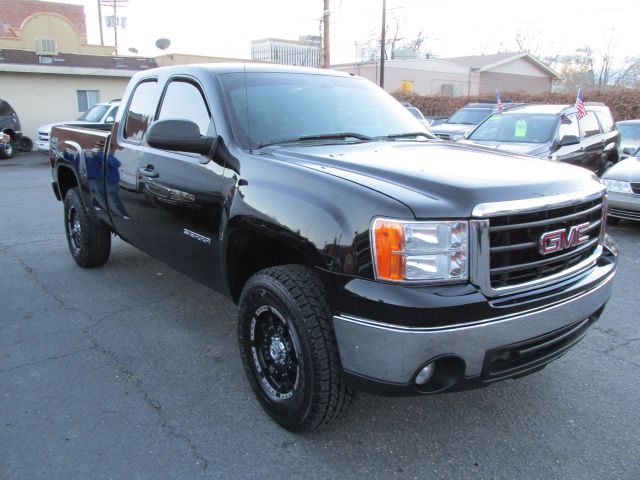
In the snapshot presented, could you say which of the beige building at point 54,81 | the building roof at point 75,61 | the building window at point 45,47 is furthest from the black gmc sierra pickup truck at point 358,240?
the building window at point 45,47

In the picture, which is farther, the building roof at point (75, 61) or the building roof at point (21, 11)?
the building roof at point (21, 11)

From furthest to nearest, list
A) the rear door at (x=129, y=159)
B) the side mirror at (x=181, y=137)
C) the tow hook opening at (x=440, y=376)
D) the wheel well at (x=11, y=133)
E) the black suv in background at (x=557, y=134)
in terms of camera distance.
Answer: the wheel well at (x=11, y=133) < the black suv in background at (x=557, y=134) < the rear door at (x=129, y=159) < the side mirror at (x=181, y=137) < the tow hook opening at (x=440, y=376)

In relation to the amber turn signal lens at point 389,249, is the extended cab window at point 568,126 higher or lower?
higher

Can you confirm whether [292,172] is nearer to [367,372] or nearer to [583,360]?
[367,372]

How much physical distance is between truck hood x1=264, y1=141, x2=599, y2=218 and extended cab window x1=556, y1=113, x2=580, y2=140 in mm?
6345

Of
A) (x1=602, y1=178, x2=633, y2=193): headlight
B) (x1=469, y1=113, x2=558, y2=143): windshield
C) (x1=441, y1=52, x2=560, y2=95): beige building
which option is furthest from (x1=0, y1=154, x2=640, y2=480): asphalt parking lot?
(x1=441, y1=52, x2=560, y2=95): beige building

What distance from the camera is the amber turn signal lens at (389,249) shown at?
2301mm

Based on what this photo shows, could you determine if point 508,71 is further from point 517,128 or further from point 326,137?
point 326,137

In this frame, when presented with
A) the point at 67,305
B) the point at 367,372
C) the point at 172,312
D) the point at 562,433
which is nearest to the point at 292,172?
the point at 367,372

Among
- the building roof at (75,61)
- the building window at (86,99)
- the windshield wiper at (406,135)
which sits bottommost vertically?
the windshield wiper at (406,135)

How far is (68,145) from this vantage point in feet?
18.0

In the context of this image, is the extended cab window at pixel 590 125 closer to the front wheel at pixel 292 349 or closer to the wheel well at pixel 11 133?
the front wheel at pixel 292 349

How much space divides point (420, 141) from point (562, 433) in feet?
6.50

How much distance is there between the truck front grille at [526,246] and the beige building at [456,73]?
128 ft
